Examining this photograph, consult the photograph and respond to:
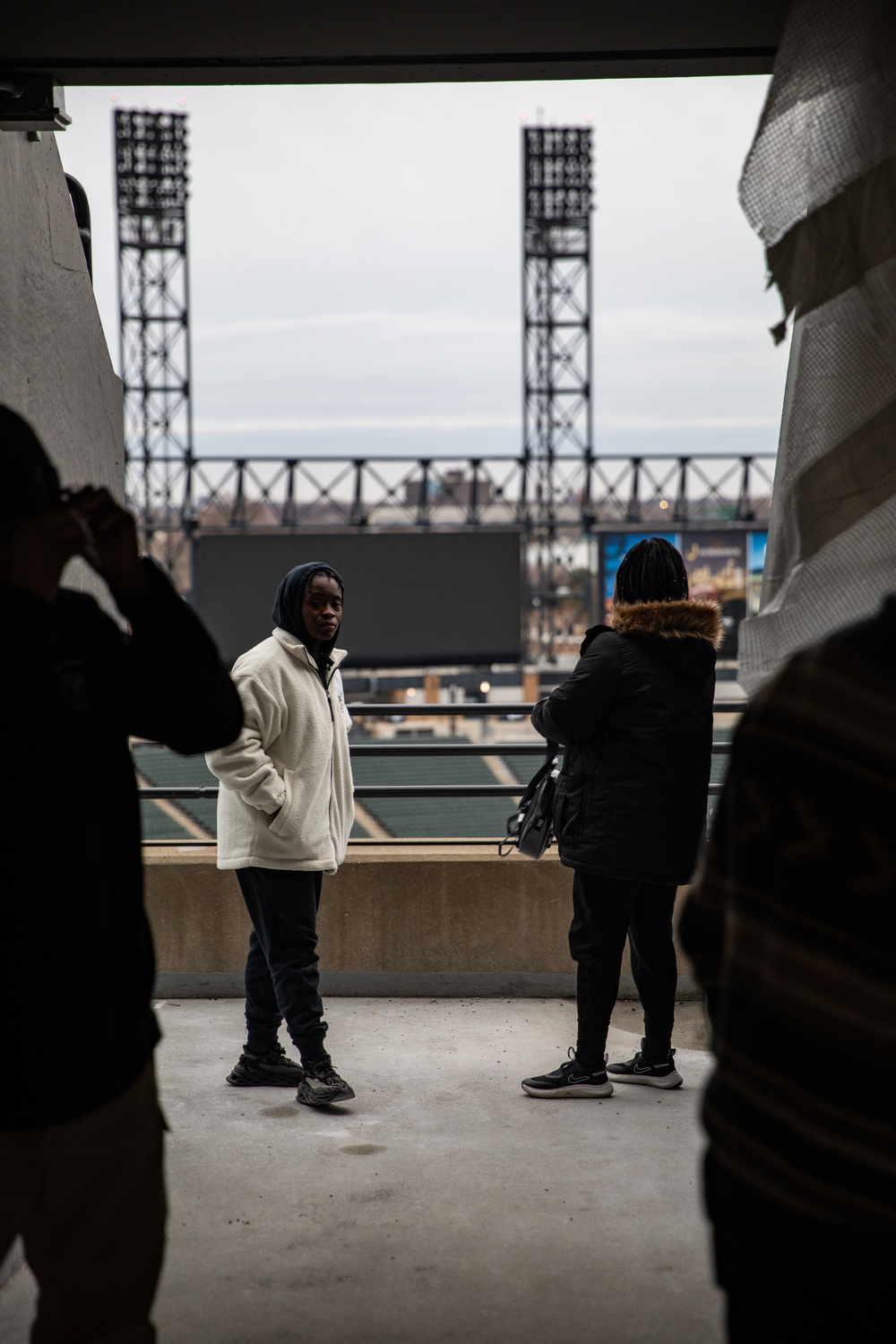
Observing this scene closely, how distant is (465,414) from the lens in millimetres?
64438

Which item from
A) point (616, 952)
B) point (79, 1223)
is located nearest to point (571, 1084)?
point (616, 952)

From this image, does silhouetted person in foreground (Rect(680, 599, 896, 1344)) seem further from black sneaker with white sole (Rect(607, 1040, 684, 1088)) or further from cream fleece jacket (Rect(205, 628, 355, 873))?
black sneaker with white sole (Rect(607, 1040, 684, 1088))

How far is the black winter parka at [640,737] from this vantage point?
13.8 ft

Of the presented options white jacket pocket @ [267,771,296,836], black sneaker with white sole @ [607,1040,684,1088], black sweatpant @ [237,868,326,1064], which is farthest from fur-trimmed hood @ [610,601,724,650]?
black sneaker with white sole @ [607,1040,684,1088]

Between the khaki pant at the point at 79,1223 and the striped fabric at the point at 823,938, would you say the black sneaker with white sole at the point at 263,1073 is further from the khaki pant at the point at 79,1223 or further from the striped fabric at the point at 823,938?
the striped fabric at the point at 823,938

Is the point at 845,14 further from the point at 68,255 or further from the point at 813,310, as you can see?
the point at 68,255

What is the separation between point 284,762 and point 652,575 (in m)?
1.46

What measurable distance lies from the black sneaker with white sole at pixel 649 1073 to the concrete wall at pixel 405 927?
1.02m

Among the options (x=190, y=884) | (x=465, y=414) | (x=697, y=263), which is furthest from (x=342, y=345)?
(x=190, y=884)

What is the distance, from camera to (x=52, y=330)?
3.37 meters

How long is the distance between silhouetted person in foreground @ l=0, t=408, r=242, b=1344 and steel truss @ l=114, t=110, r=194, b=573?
41299 millimetres

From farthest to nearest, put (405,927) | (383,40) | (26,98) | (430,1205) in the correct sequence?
(405,927) → (430,1205) → (26,98) → (383,40)

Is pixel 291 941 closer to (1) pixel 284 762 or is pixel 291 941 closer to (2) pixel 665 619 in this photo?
(1) pixel 284 762

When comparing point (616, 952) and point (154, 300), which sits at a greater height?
point (154, 300)
